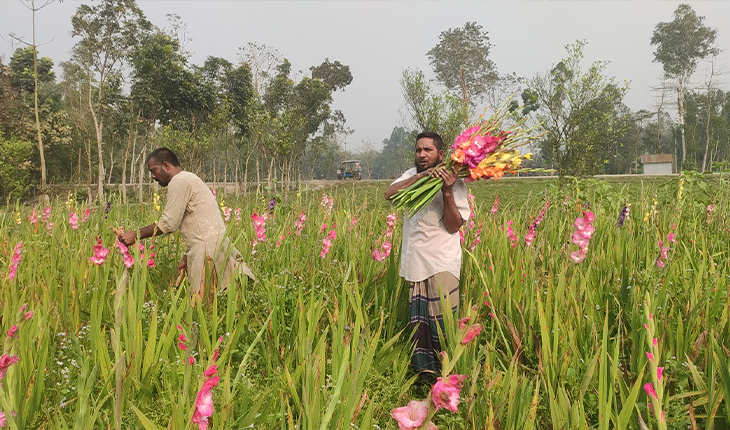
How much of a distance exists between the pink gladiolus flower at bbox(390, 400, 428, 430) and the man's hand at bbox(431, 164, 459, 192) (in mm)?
1535

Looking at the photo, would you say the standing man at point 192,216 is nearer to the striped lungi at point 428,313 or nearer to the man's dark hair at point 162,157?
the man's dark hair at point 162,157

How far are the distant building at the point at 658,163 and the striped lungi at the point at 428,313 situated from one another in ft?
144

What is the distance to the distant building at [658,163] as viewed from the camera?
38.6 meters

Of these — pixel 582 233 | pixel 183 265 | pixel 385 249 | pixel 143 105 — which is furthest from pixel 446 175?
pixel 143 105

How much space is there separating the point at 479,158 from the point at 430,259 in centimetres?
57

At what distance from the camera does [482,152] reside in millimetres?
2033

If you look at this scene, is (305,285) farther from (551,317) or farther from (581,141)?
(581,141)

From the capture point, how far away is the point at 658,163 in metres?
39.2

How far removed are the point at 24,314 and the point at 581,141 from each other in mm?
12624

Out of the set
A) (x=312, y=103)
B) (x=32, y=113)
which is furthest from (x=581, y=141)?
(x=32, y=113)

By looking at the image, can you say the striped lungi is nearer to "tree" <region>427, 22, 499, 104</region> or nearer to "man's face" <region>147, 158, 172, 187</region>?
"man's face" <region>147, 158, 172, 187</region>

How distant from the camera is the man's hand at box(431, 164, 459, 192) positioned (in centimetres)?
203

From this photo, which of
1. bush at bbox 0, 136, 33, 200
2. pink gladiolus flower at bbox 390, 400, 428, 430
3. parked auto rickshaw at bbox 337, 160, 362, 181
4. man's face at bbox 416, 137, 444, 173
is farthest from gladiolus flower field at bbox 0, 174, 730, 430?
parked auto rickshaw at bbox 337, 160, 362, 181

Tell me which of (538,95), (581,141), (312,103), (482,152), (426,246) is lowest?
(426,246)
